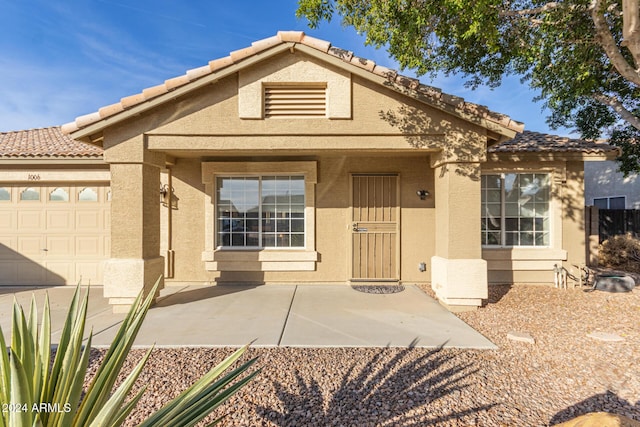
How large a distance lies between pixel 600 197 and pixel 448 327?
17914 mm

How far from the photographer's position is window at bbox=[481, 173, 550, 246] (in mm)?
7809

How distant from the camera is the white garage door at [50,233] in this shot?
7.82 meters

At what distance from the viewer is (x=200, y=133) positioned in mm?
5910

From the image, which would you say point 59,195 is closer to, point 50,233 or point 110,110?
point 50,233

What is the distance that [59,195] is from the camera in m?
7.86

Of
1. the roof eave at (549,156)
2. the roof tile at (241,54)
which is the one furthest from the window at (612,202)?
the roof tile at (241,54)

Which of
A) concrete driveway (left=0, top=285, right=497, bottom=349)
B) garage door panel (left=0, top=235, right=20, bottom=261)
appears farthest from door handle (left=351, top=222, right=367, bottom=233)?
garage door panel (left=0, top=235, right=20, bottom=261)

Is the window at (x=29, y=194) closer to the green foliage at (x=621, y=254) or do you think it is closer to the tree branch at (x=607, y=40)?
the tree branch at (x=607, y=40)

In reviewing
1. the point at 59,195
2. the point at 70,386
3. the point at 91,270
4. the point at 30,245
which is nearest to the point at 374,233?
the point at 70,386

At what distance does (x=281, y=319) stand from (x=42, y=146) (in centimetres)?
838

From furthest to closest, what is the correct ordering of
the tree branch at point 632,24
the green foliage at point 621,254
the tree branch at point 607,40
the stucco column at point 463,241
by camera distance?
the green foliage at point 621,254 < the stucco column at point 463,241 < the tree branch at point 607,40 < the tree branch at point 632,24

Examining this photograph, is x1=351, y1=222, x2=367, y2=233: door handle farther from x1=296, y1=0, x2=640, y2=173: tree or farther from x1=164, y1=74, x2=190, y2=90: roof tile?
x1=164, y1=74, x2=190, y2=90: roof tile

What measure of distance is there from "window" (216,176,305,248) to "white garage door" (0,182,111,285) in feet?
10.2

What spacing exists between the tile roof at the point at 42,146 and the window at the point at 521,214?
10.1 meters
